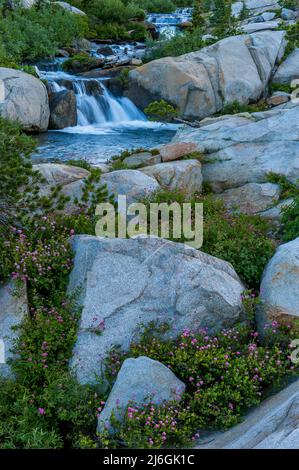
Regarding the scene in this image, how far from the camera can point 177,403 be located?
17.1 feet

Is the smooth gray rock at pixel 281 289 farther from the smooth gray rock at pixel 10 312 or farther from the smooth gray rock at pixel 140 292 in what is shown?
the smooth gray rock at pixel 10 312

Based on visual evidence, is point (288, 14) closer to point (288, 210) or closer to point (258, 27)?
point (258, 27)

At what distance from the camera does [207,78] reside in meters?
21.5

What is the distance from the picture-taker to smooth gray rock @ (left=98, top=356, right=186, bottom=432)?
5180 millimetres

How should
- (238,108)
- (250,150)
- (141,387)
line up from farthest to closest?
(238,108), (250,150), (141,387)

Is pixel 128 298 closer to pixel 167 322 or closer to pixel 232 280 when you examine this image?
pixel 167 322

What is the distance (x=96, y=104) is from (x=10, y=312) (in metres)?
16.6

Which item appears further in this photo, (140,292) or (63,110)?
(63,110)

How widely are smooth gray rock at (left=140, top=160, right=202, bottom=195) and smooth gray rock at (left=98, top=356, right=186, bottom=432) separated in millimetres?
5329

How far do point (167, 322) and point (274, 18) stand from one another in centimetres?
3232

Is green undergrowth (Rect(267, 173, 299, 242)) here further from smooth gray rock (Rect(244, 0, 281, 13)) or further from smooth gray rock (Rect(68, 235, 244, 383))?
smooth gray rock (Rect(244, 0, 281, 13))

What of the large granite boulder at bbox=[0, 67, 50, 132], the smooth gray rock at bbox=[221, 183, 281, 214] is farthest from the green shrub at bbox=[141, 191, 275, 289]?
the large granite boulder at bbox=[0, 67, 50, 132]

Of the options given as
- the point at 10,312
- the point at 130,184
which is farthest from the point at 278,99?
the point at 10,312
